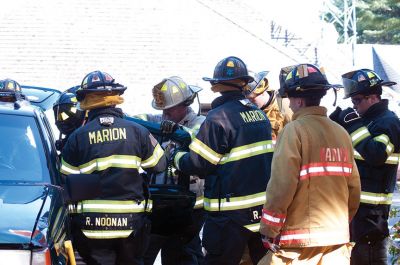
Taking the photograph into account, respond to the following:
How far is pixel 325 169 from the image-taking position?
16.7 feet

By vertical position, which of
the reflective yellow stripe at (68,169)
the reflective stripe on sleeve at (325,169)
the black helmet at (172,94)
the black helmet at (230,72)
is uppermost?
the black helmet at (230,72)

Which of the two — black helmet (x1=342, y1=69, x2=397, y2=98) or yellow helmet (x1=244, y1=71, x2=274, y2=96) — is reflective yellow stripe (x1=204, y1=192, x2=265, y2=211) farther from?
yellow helmet (x1=244, y1=71, x2=274, y2=96)

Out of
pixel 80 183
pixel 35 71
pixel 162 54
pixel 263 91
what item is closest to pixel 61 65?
pixel 35 71

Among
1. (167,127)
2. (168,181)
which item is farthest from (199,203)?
(167,127)

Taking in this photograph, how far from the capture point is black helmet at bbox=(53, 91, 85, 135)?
7804 mm

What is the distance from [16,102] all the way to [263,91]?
7.68 feet

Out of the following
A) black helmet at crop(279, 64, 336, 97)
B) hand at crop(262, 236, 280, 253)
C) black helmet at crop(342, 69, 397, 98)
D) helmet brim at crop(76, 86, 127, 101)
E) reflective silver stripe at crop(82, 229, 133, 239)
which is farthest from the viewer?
black helmet at crop(342, 69, 397, 98)

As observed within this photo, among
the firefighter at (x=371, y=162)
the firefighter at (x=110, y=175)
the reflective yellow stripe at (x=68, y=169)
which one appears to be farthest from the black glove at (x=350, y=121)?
the reflective yellow stripe at (x=68, y=169)

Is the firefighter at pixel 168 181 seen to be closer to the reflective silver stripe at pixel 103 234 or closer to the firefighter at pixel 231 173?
the firefighter at pixel 231 173

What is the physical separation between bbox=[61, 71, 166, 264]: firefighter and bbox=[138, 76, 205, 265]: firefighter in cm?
86

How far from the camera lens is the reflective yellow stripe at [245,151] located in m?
6.15

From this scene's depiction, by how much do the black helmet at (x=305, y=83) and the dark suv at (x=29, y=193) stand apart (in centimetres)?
161

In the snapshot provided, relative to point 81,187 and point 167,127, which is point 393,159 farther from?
point 81,187

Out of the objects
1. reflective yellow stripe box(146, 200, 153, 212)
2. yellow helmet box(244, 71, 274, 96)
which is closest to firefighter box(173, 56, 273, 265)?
reflective yellow stripe box(146, 200, 153, 212)
